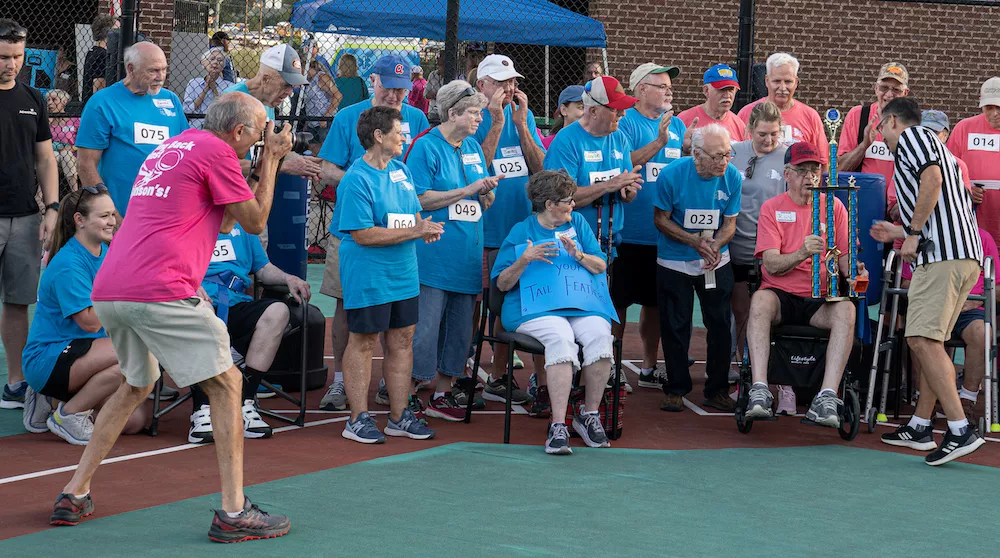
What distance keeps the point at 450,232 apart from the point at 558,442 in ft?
4.51

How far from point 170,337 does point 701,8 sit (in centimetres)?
1180

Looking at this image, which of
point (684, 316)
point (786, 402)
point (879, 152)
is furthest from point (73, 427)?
point (879, 152)

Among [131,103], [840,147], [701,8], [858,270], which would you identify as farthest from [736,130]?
[701,8]

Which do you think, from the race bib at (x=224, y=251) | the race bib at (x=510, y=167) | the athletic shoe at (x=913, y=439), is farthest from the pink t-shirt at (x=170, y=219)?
the athletic shoe at (x=913, y=439)

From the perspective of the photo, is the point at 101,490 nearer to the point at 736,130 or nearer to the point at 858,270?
the point at 858,270

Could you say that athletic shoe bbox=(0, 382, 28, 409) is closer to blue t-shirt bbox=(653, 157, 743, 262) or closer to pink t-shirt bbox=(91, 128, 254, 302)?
pink t-shirt bbox=(91, 128, 254, 302)

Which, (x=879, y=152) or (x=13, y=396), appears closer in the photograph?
(x=13, y=396)

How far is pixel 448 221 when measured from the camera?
633 centimetres

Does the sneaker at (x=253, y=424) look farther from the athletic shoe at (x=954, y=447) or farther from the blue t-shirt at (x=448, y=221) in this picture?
the athletic shoe at (x=954, y=447)

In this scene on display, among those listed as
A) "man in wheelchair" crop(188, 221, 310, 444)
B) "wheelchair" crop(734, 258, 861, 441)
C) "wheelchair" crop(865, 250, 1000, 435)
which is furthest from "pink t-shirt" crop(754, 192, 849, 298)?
"man in wheelchair" crop(188, 221, 310, 444)

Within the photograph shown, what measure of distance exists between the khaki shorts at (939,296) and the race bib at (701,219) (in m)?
1.20

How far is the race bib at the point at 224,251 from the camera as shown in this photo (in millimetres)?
6090

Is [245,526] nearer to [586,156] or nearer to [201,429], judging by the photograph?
[201,429]

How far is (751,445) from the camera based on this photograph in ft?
20.0
